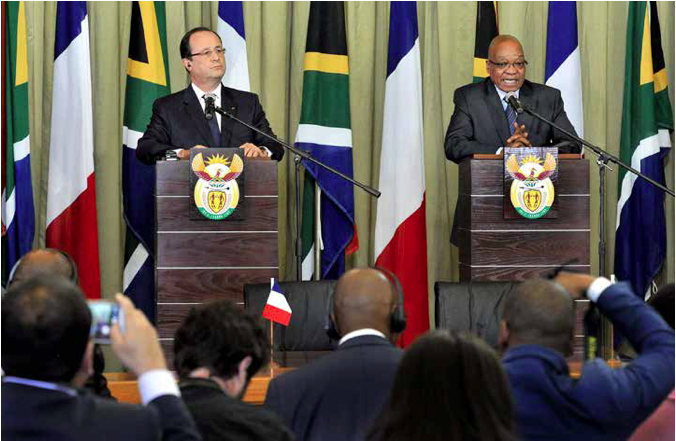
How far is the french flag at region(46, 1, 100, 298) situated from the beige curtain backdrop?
237mm

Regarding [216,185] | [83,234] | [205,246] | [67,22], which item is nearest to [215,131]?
[216,185]

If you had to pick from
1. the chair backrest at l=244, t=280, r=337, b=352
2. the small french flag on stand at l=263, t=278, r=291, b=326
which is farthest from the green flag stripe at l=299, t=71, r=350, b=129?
the small french flag on stand at l=263, t=278, r=291, b=326

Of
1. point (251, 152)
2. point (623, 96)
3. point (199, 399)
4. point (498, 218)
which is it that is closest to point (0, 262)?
point (251, 152)

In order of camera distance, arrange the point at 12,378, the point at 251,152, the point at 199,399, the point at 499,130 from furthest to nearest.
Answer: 1. the point at 499,130
2. the point at 251,152
3. the point at 199,399
4. the point at 12,378

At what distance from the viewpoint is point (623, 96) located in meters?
7.81

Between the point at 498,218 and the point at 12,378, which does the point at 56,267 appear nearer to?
the point at 12,378

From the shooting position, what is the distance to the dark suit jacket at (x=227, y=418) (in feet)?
7.66

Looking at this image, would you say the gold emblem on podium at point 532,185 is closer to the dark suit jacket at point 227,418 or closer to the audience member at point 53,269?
the audience member at point 53,269

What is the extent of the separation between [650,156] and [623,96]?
479 mm

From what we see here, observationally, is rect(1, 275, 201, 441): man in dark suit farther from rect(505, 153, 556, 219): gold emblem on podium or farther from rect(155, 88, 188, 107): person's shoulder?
rect(155, 88, 188, 107): person's shoulder

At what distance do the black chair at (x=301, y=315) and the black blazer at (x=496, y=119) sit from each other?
153cm

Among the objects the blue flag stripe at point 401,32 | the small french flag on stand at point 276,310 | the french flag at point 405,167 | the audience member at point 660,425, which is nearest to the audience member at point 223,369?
the audience member at point 660,425

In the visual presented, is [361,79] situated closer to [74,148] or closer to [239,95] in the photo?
[239,95]

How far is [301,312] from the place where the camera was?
17.0 ft
